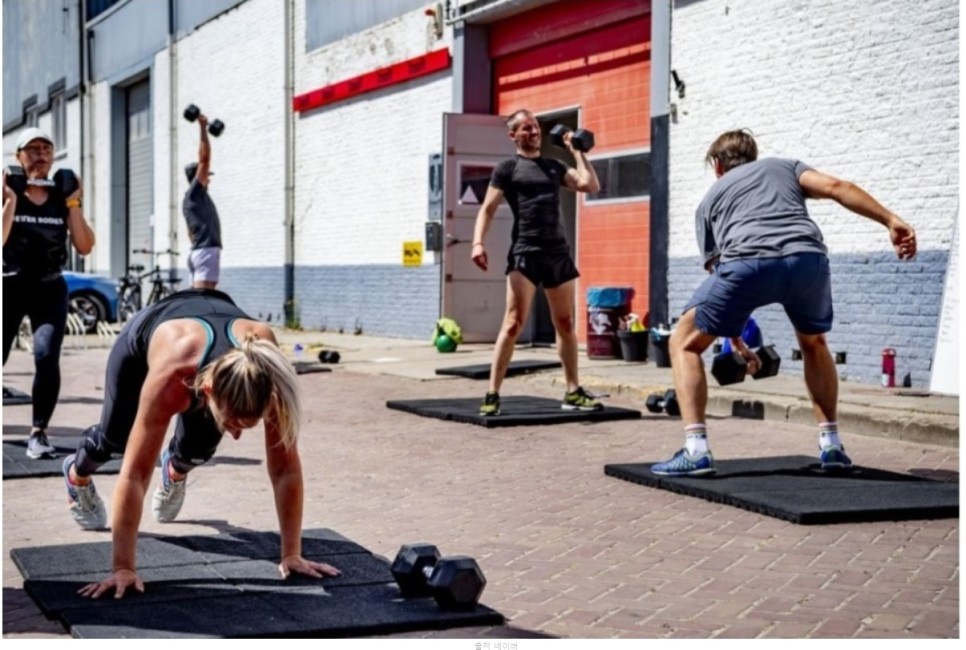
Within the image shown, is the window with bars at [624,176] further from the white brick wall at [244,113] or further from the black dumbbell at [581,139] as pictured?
the white brick wall at [244,113]

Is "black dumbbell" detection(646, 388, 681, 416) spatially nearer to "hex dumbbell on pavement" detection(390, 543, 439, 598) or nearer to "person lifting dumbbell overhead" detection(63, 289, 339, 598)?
"person lifting dumbbell overhead" detection(63, 289, 339, 598)

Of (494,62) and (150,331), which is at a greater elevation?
(494,62)

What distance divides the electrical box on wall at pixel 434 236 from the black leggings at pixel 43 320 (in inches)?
344

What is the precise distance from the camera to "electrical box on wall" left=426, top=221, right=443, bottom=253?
16484 millimetres

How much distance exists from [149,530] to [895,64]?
7497 mm

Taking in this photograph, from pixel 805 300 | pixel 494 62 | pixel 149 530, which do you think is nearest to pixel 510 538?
pixel 149 530

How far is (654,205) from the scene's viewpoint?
13742mm

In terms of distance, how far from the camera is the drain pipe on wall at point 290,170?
21766 millimetres

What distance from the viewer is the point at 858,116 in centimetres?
1118

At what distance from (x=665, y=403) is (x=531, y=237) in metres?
1.70

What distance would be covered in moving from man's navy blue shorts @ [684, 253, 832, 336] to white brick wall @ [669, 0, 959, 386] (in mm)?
4087

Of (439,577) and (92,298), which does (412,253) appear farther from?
(439,577)

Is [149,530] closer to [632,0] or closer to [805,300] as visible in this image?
[805,300]

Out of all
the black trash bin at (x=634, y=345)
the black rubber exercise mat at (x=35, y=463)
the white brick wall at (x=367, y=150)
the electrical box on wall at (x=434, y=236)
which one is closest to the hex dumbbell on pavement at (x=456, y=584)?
the black rubber exercise mat at (x=35, y=463)
